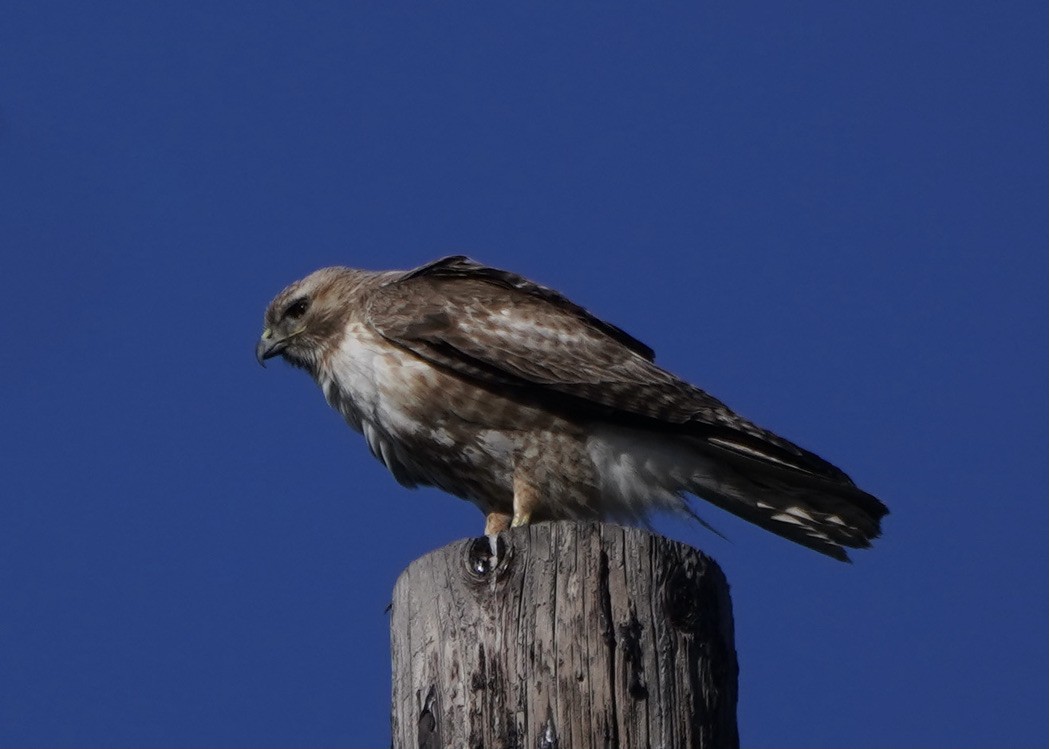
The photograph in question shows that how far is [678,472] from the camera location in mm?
6617

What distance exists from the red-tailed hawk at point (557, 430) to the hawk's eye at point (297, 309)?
31.2 inches

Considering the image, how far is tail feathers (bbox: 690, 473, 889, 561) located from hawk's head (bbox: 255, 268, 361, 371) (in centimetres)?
196

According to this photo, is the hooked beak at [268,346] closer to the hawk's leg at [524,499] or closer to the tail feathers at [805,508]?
the hawk's leg at [524,499]

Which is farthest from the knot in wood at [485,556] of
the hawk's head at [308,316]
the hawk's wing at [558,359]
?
the hawk's head at [308,316]

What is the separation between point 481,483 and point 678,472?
85 cm

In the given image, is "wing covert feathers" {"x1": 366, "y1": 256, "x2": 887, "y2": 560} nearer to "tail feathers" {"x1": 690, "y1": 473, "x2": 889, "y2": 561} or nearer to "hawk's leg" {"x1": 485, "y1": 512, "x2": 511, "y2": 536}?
"tail feathers" {"x1": 690, "y1": 473, "x2": 889, "y2": 561}

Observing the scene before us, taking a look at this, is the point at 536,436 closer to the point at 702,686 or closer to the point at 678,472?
the point at 678,472

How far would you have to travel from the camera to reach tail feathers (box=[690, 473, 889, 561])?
6340 millimetres

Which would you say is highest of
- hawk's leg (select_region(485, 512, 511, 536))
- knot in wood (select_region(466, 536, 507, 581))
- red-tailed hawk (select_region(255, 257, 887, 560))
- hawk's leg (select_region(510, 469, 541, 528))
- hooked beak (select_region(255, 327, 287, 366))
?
hooked beak (select_region(255, 327, 287, 366))

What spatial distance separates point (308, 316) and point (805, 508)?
263 cm

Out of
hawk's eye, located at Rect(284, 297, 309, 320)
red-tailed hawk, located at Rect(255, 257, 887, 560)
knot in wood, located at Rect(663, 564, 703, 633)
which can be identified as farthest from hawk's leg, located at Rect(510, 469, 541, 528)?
knot in wood, located at Rect(663, 564, 703, 633)

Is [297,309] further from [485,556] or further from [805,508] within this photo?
[485,556]

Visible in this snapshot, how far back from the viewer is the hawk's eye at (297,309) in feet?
25.2

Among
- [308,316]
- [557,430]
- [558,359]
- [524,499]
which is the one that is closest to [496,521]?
[524,499]
